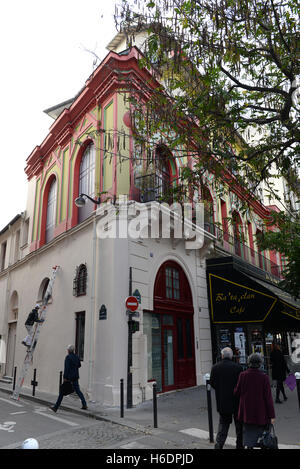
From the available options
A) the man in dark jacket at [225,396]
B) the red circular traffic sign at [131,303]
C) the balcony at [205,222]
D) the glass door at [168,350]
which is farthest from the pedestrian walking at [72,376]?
the balcony at [205,222]

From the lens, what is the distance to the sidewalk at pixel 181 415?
6.64 meters

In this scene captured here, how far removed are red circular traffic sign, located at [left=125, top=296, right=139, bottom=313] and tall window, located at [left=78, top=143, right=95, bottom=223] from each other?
13.9ft

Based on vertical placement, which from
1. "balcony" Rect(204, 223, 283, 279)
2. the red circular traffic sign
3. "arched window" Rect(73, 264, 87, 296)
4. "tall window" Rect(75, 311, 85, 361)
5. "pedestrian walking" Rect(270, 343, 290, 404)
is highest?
"balcony" Rect(204, 223, 283, 279)

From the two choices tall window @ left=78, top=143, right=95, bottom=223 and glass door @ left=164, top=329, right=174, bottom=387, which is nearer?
glass door @ left=164, top=329, right=174, bottom=387

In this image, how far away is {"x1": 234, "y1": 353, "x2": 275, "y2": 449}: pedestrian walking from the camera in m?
4.69

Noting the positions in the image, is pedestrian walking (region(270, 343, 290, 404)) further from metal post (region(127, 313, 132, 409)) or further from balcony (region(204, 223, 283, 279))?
balcony (region(204, 223, 283, 279))

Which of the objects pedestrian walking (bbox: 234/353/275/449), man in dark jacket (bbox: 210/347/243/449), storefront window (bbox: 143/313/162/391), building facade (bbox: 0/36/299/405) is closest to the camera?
pedestrian walking (bbox: 234/353/275/449)

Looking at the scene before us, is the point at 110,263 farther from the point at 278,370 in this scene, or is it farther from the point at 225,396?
the point at 225,396

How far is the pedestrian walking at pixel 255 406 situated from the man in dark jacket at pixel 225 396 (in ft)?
1.32

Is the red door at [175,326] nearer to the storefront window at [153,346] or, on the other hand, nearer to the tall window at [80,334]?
the storefront window at [153,346]

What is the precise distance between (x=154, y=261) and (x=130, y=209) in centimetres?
196

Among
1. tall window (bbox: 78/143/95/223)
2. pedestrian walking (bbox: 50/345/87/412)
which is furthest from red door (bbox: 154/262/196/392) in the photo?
tall window (bbox: 78/143/95/223)

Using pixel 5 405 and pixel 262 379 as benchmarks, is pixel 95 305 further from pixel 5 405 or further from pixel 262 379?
pixel 262 379

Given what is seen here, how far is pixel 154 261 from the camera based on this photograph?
11812 mm
